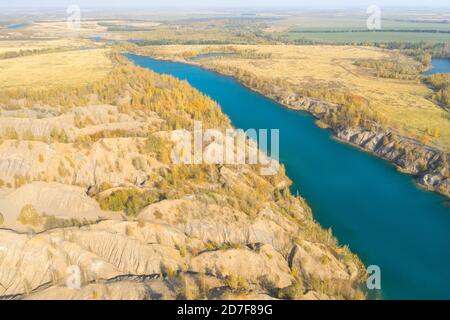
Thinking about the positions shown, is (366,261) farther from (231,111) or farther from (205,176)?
(231,111)

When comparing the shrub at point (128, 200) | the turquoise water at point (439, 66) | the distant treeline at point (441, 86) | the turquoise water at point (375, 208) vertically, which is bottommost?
the turquoise water at point (375, 208)

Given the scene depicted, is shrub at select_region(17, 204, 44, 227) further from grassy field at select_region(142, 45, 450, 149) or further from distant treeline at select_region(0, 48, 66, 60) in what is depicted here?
distant treeline at select_region(0, 48, 66, 60)

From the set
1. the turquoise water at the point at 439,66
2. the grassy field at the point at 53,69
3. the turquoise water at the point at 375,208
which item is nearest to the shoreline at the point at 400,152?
the turquoise water at the point at 375,208

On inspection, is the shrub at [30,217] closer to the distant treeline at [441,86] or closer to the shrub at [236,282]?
the shrub at [236,282]

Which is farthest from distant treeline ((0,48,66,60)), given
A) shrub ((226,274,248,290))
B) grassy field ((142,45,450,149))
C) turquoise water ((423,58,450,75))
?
turquoise water ((423,58,450,75))

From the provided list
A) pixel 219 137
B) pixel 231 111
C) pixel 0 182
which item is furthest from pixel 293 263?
pixel 231 111

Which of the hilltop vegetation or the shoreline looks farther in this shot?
the shoreline

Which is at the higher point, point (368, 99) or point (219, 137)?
point (368, 99)
